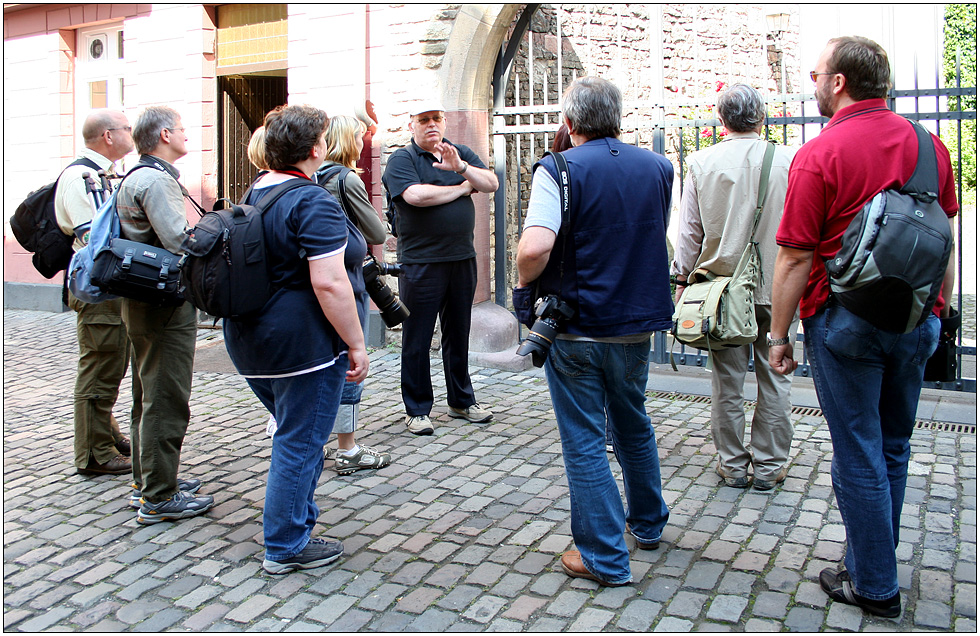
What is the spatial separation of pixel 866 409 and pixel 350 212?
105 inches

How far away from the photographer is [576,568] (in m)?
3.37

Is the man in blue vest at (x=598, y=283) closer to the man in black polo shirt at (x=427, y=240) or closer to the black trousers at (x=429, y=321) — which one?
the man in black polo shirt at (x=427, y=240)

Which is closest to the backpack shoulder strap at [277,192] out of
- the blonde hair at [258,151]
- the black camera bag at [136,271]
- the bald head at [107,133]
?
the blonde hair at [258,151]

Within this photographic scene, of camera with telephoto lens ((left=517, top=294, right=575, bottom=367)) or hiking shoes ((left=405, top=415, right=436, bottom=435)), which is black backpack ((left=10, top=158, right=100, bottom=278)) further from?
camera with telephoto lens ((left=517, top=294, right=575, bottom=367))

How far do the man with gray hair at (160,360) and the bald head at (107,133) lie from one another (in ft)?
1.85

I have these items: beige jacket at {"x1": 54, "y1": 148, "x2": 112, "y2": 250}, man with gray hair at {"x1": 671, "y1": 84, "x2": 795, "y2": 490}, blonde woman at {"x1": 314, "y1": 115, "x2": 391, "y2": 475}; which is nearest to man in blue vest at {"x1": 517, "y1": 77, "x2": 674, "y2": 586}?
man with gray hair at {"x1": 671, "y1": 84, "x2": 795, "y2": 490}

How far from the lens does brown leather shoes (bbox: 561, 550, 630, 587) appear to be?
3.32 m

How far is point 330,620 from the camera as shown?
313cm

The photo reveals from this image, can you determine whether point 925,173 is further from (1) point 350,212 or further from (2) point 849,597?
(1) point 350,212

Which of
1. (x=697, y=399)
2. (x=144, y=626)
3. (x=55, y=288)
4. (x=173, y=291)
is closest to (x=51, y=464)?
(x=173, y=291)

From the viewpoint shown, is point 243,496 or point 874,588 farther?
point 243,496

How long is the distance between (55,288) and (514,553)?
8.94 meters

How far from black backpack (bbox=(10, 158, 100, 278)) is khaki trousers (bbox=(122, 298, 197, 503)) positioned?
28.2 inches

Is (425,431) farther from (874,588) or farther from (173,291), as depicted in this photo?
(874,588)
